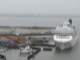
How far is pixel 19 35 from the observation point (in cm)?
948

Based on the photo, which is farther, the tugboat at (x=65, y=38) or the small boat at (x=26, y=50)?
the tugboat at (x=65, y=38)

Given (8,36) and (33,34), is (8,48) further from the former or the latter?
(33,34)

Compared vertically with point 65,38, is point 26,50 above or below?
below

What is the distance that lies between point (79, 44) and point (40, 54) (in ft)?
6.69

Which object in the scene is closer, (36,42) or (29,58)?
(29,58)

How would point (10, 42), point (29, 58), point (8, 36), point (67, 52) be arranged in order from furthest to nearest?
1. point (8, 36)
2. point (10, 42)
3. point (67, 52)
4. point (29, 58)

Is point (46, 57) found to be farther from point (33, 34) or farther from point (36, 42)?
point (33, 34)

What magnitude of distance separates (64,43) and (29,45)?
109 centimetres

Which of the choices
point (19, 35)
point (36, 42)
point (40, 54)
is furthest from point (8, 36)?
point (40, 54)

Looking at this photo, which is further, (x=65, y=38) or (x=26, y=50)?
(x=65, y=38)

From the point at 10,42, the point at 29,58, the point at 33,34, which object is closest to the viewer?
the point at 29,58

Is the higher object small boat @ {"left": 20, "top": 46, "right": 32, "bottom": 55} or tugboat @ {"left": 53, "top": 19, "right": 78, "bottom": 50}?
tugboat @ {"left": 53, "top": 19, "right": 78, "bottom": 50}

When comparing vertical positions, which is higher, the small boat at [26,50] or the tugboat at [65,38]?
the tugboat at [65,38]

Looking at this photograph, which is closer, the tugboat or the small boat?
the small boat
